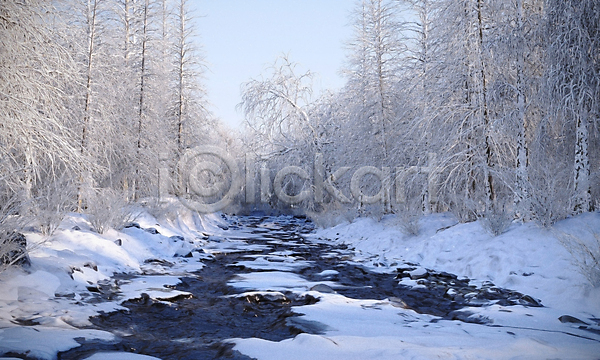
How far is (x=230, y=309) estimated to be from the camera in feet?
15.6

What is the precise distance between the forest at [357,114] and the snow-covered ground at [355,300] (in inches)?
24.5

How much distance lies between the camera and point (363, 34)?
17.5m

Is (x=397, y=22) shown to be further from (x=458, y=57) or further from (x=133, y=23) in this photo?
(x=133, y=23)

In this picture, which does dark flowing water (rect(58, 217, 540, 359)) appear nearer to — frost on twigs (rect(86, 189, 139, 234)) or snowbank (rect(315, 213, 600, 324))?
snowbank (rect(315, 213, 600, 324))

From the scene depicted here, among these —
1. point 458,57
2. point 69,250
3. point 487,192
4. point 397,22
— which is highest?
point 397,22

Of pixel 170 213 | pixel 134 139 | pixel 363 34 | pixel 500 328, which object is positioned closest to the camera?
pixel 500 328

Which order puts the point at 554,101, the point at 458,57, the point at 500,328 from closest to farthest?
the point at 500,328
the point at 554,101
the point at 458,57

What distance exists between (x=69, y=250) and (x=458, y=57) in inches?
362

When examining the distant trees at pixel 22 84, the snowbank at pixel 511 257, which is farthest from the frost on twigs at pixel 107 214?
the snowbank at pixel 511 257

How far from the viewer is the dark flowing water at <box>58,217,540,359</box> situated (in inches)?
134

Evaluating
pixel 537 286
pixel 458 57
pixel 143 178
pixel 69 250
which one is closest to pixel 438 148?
pixel 458 57

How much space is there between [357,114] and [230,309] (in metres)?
12.8
